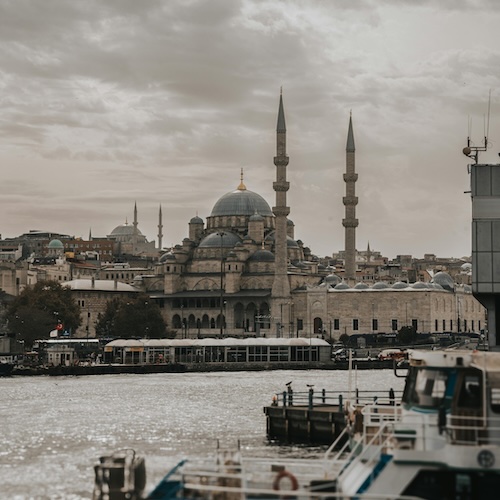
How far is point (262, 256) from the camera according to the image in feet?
543

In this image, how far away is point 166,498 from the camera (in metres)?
17.5

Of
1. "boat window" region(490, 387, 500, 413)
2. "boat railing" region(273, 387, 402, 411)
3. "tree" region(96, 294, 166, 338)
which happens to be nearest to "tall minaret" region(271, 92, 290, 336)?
"tree" region(96, 294, 166, 338)

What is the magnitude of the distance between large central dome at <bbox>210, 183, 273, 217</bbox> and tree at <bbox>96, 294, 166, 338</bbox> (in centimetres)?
2948

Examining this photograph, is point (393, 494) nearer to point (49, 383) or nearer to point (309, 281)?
point (49, 383)

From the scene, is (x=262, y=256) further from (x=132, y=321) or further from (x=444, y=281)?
(x=132, y=321)

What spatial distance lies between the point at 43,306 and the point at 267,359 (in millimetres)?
33341

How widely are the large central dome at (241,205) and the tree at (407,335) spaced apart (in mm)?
41675

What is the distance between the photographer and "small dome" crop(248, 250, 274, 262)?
164875 millimetres

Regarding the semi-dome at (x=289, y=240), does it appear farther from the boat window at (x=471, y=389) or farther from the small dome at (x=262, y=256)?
the boat window at (x=471, y=389)

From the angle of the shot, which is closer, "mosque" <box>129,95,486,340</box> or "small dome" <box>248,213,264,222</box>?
"mosque" <box>129,95,486,340</box>

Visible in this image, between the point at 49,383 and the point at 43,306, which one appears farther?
the point at 43,306

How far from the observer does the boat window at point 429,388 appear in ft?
61.4

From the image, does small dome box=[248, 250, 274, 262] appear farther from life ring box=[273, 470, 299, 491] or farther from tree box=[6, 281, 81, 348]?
life ring box=[273, 470, 299, 491]

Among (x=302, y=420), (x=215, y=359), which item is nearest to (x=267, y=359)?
(x=215, y=359)
